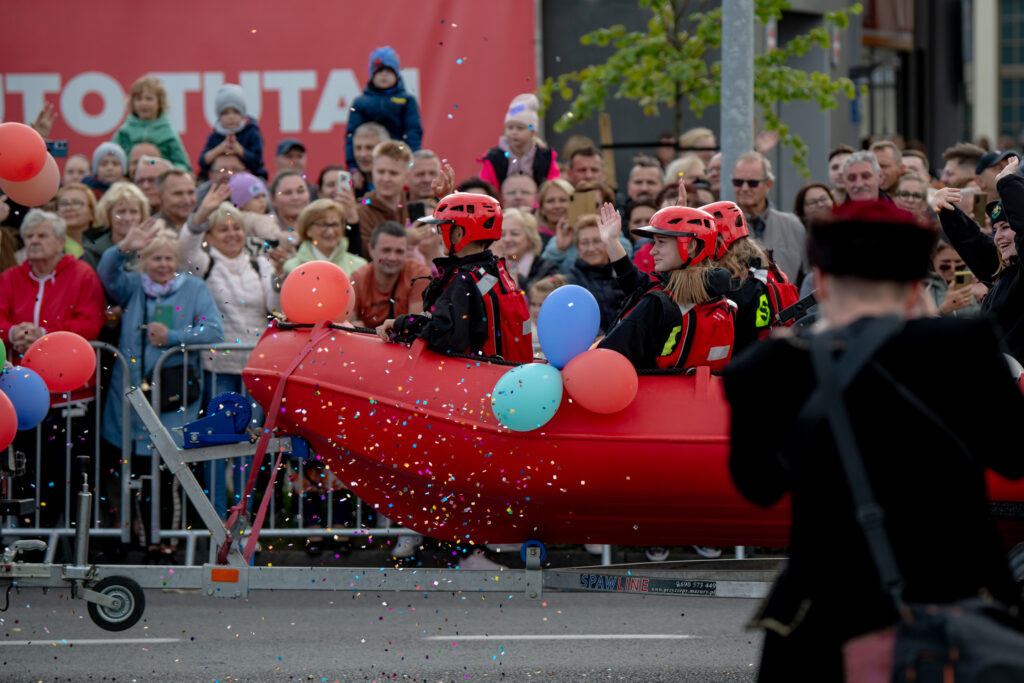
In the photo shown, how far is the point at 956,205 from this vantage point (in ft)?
21.9

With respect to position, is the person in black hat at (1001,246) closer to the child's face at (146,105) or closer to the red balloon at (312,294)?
the red balloon at (312,294)

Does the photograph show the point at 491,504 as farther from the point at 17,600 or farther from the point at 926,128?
the point at 926,128

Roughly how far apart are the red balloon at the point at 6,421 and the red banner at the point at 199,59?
307 inches

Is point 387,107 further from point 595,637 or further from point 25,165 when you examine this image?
point 595,637

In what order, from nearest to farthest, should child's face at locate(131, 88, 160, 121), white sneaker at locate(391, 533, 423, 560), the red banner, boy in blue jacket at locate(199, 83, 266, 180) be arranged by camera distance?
white sneaker at locate(391, 533, 423, 560), boy in blue jacket at locate(199, 83, 266, 180), child's face at locate(131, 88, 160, 121), the red banner

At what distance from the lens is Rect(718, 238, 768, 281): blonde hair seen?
662cm

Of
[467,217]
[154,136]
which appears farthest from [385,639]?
[154,136]

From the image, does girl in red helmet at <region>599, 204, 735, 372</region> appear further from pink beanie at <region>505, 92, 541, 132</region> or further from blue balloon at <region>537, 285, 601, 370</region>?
pink beanie at <region>505, 92, 541, 132</region>

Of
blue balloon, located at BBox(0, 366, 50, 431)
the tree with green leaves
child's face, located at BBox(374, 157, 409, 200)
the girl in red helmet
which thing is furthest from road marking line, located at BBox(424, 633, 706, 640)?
the tree with green leaves

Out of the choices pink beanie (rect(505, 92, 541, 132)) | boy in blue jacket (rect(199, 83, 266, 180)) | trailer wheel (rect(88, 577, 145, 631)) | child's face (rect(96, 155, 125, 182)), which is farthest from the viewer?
boy in blue jacket (rect(199, 83, 266, 180))

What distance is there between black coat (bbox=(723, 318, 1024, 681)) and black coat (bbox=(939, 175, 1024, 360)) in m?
2.66

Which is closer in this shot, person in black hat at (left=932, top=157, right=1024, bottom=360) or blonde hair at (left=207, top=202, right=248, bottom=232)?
person in black hat at (left=932, top=157, right=1024, bottom=360)

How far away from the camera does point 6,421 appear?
5.72 meters

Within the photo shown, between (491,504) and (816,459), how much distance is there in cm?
300
